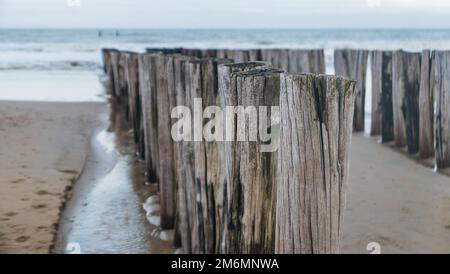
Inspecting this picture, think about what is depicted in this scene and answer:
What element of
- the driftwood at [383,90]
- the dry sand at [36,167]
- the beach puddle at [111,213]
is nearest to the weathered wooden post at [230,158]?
the beach puddle at [111,213]

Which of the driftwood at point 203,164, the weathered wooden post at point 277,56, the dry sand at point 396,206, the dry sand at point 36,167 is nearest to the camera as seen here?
the driftwood at point 203,164

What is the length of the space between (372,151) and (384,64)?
115 cm

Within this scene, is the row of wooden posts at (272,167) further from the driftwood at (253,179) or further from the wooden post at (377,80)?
the wooden post at (377,80)

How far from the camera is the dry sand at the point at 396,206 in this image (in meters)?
3.46

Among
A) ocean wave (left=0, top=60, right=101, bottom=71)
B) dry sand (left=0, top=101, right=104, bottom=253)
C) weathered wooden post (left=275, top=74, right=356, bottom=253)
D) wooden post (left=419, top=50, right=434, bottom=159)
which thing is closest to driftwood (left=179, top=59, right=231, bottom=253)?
weathered wooden post (left=275, top=74, right=356, bottom=253)

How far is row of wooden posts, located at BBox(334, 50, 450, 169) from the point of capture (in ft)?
16.9

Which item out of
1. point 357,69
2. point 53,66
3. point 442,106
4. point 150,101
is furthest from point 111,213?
point 53,66

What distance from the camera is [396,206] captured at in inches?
164

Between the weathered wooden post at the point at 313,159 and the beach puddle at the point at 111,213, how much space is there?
175 centimetres

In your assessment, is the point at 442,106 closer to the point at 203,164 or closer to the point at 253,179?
the point at 203,164

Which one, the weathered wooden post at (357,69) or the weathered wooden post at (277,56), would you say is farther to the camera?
the weathered wooden post at (277,56)

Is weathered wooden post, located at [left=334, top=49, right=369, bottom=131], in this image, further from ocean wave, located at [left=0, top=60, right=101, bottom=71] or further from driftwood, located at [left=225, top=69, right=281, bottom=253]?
ocean wave, located at [left=0, top=60, right=101, bottom=71]

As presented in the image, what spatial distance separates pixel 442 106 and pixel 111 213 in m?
3.51
